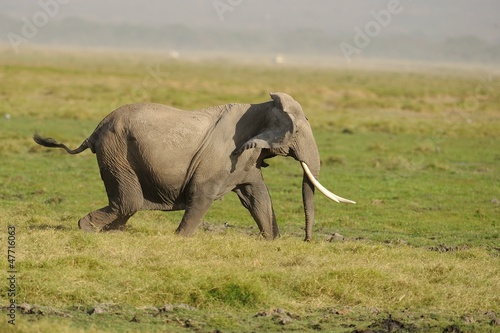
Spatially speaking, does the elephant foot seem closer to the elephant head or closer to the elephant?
the elephant

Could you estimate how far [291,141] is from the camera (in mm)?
12164

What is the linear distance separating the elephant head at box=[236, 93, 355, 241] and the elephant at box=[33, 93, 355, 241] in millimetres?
13

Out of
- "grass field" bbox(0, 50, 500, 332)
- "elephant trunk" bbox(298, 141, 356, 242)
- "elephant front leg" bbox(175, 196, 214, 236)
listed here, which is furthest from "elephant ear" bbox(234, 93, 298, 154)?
"grass field" bbox(0, 50, 500, 332)

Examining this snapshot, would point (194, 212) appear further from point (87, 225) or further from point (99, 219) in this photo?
point (87, 225)

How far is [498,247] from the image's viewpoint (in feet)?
43.7

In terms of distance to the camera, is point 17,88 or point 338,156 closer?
point 338,156

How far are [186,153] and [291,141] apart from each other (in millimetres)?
1360

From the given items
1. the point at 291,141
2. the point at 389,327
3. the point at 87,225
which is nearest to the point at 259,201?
the point at 291,141

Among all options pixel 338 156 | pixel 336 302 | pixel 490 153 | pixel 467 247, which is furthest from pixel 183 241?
pixel 490 153

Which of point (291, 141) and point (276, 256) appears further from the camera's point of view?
point (291, 141)

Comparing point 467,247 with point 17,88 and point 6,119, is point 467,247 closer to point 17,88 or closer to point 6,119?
point 6,119

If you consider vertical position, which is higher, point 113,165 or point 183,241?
point 113,165

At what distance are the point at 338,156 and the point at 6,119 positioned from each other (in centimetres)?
1275

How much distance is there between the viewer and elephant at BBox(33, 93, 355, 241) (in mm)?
12055
